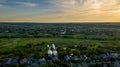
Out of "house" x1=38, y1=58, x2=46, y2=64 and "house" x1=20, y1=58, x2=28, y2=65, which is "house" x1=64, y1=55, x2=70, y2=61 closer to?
"house" x1=38, y1=58, x2=46, y2=64

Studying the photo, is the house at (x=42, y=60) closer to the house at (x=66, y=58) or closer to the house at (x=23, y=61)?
the house at (x=23, y=61)

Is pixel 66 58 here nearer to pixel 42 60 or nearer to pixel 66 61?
pixel 66 61

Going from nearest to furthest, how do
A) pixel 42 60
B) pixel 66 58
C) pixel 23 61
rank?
pixel 23 61 → pixel 42 60 → pixel 66 58

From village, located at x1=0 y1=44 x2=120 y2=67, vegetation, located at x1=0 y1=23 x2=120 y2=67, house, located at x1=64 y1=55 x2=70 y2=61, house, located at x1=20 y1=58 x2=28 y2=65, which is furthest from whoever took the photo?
vegetation, located at x1=0 y1=23 x2=120 y2=67

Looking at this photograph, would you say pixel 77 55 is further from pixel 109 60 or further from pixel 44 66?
pixel 44 66

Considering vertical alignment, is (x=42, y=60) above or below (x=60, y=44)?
above

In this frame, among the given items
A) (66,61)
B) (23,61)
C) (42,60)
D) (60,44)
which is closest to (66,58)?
(66,61)

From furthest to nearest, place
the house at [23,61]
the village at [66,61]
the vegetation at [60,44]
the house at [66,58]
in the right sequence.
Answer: the vegetation at [60,44] → the house at [66,58] → the house at [23,61] → the village at [66,61]

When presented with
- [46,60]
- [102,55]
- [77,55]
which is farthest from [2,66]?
[102,55]

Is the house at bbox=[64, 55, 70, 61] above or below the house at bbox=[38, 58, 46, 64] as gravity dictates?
above

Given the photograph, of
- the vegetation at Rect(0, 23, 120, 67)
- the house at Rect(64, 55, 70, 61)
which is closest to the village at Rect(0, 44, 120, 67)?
the house at Rect(64, 55, 70, 61)

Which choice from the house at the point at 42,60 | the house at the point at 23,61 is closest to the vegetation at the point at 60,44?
the house at the point at 23,61
